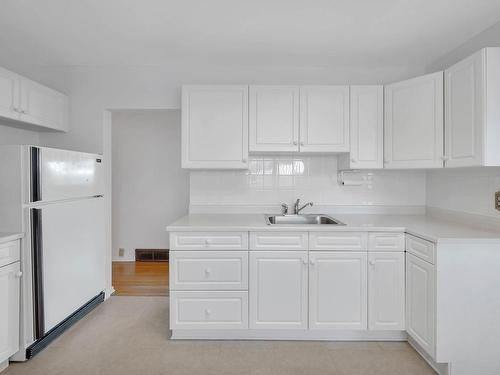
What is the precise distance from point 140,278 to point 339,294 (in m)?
2.53

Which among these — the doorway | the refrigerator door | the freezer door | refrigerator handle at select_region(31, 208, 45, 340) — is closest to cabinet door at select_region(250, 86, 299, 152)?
the freezer door

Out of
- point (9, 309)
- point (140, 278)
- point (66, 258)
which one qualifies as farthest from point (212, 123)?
point (140, 278)

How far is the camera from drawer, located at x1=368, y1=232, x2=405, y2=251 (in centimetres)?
236

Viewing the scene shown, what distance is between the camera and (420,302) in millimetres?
2139

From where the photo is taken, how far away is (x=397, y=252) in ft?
7.71

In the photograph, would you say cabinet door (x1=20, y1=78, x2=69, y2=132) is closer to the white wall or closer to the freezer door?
the freezer door

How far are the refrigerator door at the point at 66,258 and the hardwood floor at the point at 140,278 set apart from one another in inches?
20.0

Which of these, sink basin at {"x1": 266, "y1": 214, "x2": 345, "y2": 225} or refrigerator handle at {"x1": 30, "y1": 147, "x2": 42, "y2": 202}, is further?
sink basin at {"x1": 266, "y1": 214, "x2": 345, "y2": 225}

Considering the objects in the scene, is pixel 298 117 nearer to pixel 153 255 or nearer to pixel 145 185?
pixel 145 185

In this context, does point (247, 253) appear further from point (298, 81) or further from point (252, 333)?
point (298, 81)

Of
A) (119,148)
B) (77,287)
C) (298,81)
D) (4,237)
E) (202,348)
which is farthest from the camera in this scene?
(119,148)

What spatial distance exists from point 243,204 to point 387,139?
1397 millimetres

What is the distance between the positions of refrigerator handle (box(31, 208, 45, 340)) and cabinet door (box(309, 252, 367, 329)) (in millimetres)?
1872

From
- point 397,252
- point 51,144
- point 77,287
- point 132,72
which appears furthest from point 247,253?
point 51,144
